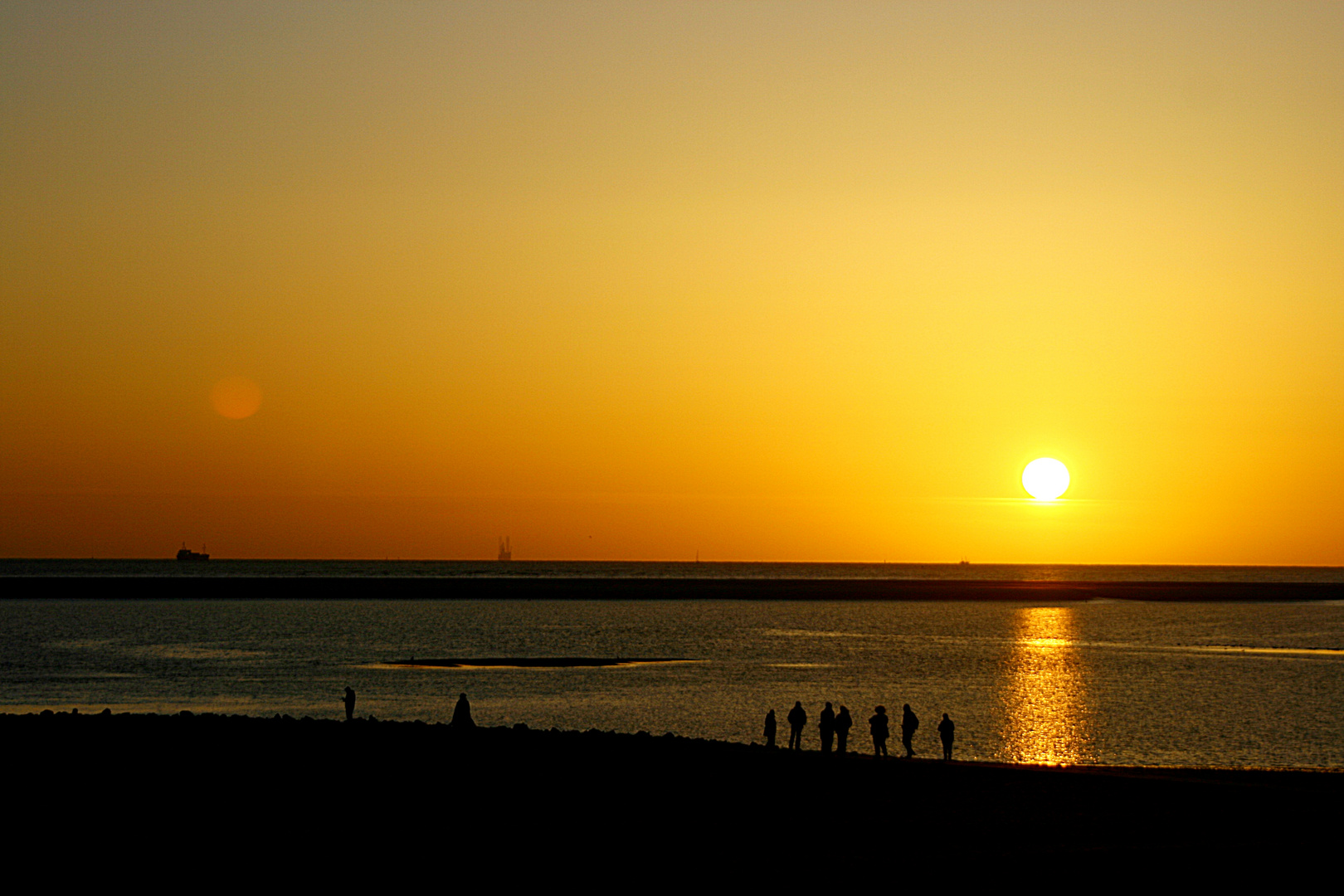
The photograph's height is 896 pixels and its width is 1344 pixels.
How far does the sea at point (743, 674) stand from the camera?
154ft

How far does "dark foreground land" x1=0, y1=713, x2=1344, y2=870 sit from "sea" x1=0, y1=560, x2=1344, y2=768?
51.5 ft

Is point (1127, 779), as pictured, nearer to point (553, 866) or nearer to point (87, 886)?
point (553, 866)

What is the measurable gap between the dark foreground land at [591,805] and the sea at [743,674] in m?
15.7

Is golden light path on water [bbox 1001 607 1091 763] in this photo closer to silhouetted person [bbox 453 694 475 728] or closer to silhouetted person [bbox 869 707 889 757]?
silhouetted person [bbox 869 707 889 757]

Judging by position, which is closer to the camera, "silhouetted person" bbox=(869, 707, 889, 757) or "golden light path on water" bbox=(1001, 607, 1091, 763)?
"silhouetted person" bbox=(869, 707, 889, 757)

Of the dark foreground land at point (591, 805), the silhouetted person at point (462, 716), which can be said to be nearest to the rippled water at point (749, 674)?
the silhouetted person at point (462, 716)

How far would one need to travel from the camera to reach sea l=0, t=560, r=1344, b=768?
46.8 metres

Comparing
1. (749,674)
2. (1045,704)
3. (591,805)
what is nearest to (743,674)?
(749,674)

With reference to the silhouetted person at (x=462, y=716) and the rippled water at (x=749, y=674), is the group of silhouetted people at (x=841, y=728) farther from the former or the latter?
the silhouetted person at (x=462, y=716)

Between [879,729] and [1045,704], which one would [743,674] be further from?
[879,729]

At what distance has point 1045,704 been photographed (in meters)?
56.5

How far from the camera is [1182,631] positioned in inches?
4557

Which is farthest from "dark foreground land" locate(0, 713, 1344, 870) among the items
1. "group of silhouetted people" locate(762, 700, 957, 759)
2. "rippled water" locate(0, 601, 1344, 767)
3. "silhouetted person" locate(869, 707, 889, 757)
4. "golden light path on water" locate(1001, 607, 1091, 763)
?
"rippled water" locate(0, 601, 1344, 767)

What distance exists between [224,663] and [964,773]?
54.9 metres
